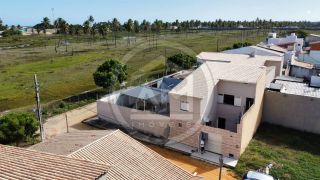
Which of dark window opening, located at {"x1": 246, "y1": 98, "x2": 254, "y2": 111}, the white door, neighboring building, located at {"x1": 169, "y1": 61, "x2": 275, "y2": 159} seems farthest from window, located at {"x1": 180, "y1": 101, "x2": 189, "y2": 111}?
dark window opening, located at {"x1": 246, "y1": 98, "x2": 254, "y2": 111}

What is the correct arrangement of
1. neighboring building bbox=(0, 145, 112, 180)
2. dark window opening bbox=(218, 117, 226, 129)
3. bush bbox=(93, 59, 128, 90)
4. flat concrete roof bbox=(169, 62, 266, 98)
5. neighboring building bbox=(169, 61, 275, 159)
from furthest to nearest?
1. bush bbox=(93, 59, 128, 90)
2. dark window opening bbox=(218, 117, 226, 129)
3. flat concrete roof bbox=(169, 62, 266, 98)
4. neighboring building bbox=(169, 61, 275, 159)
5. neighboring building bbox=(0, 145, 112, 180)

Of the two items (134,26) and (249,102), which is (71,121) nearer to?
(249,102)

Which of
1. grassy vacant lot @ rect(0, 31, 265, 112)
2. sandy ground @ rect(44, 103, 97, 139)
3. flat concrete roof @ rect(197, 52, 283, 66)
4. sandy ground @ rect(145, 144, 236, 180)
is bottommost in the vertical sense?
sandy ground @ rect(145, 144, 236, 180)

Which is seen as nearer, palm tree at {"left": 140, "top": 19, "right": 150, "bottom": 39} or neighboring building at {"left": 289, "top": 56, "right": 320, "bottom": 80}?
neighboring building at {"left": 289, "top": 56, "right": 320, "bottom": 80}

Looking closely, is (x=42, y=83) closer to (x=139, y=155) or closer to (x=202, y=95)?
(x=202, y=95)

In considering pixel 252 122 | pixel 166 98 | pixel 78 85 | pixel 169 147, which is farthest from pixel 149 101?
pixel 78 85

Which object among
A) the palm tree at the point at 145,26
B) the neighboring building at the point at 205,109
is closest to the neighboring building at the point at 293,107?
the neighboring building at the point at 205,109

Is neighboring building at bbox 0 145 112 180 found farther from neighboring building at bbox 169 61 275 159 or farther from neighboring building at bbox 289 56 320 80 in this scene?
neighboring building at bbox 289 56 320 80
